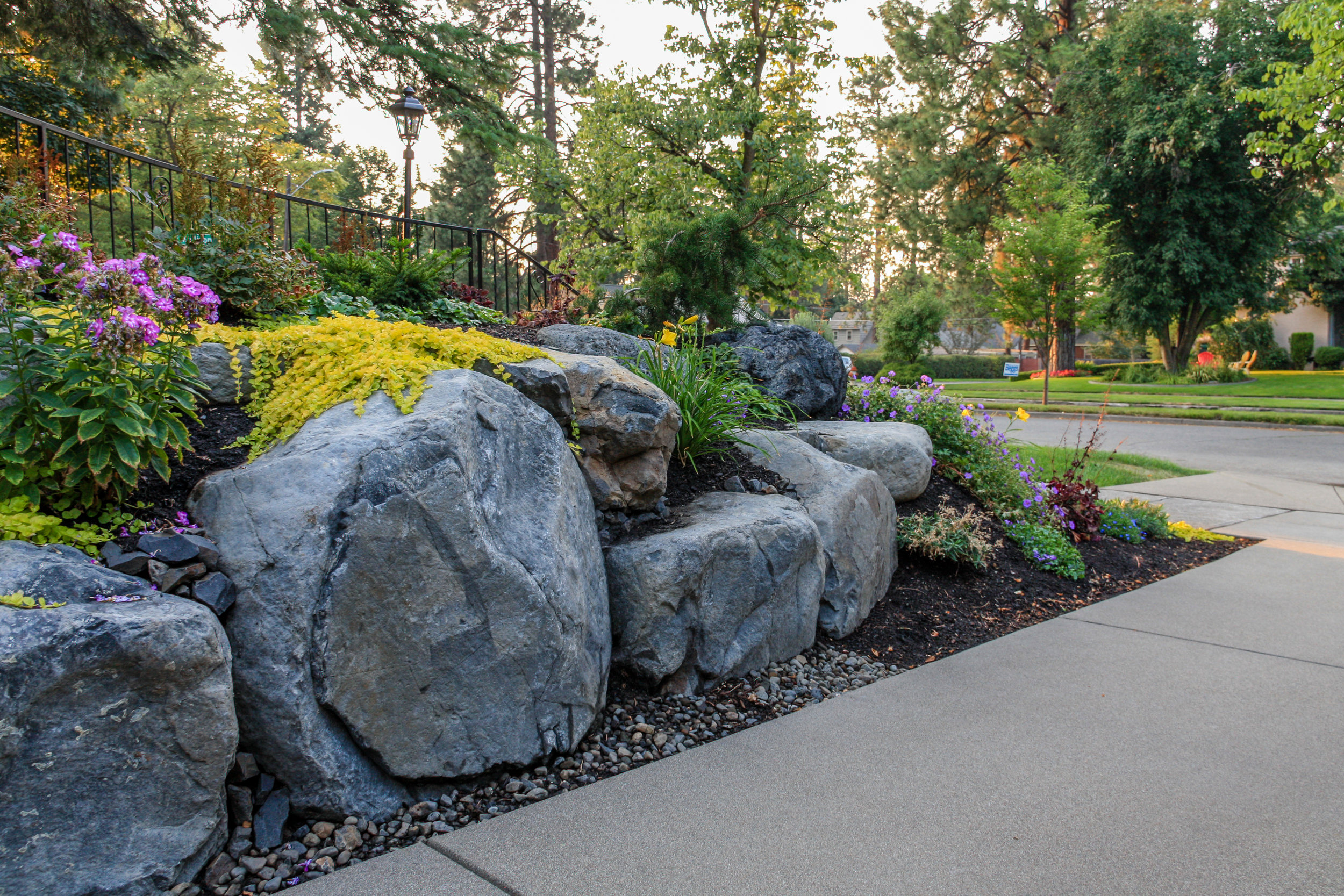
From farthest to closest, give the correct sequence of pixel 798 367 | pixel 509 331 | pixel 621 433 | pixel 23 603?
pixel 798 367
pixel 509 331
pixel 621 433
pixel 23 603

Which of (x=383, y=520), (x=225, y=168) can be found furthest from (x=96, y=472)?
(x=225, y=168)

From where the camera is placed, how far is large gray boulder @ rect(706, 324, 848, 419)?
234 inches

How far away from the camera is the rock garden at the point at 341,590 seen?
2.03 m

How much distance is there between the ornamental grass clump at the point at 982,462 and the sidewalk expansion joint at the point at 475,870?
4375 mm

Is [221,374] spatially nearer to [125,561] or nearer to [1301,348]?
[125,561]

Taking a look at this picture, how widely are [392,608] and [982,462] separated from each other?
197 inches

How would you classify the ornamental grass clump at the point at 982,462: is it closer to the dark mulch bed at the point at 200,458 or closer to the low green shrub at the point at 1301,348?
the dark mulch bed at the point at 200,458

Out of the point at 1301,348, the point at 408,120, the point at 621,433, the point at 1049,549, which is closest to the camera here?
the point at 621,433

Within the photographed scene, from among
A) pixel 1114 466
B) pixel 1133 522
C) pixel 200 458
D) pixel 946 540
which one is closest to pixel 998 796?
pixel 946 540

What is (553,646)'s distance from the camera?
111 inches

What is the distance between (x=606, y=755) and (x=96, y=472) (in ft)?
6.22

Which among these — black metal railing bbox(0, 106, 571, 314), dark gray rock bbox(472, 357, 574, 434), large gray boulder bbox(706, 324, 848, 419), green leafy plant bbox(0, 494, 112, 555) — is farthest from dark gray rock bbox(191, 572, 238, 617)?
large gray boulder bbox(706, 324, 848, 419)

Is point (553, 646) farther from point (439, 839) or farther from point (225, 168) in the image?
point (225, 168)

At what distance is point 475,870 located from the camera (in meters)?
2.24
